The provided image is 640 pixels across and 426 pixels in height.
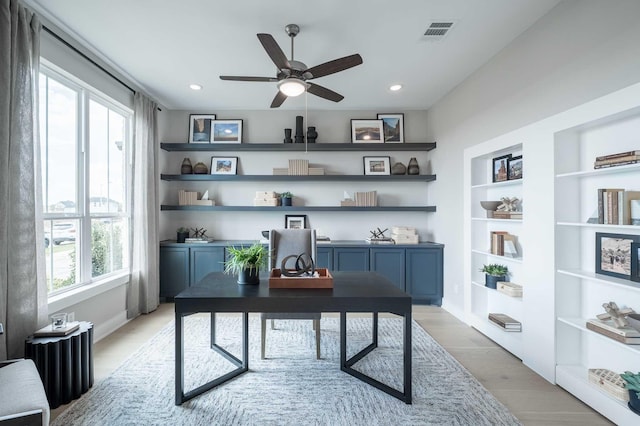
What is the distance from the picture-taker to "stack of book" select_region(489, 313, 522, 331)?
2.67 metres

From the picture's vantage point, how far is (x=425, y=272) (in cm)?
414

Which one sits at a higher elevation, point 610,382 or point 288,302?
point 288,302

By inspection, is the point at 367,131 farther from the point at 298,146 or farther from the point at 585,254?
the point at 585,254

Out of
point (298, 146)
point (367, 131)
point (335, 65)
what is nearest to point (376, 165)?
point (367, 131)

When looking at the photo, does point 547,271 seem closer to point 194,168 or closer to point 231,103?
point 231,103

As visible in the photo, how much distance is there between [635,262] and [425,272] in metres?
2.44

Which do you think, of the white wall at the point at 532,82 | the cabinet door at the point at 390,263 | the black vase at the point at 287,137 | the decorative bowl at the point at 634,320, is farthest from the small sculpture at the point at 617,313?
the black vase at the point at 287,137

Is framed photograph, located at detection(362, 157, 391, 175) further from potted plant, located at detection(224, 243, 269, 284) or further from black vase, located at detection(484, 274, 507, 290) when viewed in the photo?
potted plant, located at detection(224, 243, 269, 284)

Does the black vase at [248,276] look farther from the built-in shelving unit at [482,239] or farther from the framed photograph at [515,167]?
the framed photograph at [515,167]

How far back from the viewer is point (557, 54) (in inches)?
89.3

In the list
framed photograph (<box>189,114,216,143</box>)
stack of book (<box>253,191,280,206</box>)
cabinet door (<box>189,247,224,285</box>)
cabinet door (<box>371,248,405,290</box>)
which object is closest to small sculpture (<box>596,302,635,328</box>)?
cabinet door (<box>371,248,405,290</box>)

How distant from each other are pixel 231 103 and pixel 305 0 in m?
2.46

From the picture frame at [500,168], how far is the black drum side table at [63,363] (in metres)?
3.85

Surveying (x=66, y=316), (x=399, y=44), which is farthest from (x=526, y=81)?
(x=66, y=316)
